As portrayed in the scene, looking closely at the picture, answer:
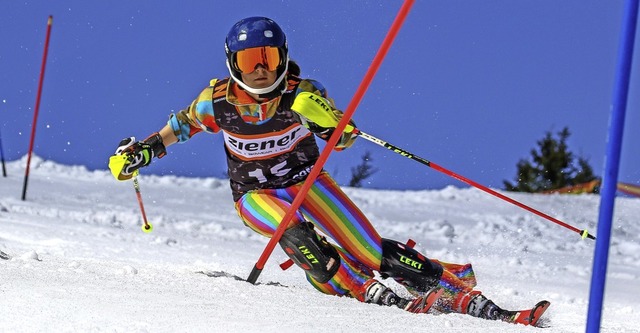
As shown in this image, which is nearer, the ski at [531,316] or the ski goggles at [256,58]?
the ski at [531,316]

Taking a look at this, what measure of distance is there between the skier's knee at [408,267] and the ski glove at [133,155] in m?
1.25

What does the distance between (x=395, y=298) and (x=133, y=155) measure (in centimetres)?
148

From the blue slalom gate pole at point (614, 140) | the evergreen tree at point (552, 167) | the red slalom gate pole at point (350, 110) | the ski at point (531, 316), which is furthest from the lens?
the evergreen tree at point (552, 167)

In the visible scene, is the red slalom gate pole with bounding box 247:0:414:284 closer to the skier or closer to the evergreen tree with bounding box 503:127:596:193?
the skier

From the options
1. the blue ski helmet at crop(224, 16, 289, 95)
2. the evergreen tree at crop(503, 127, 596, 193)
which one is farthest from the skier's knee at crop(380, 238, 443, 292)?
the evergreen tree at crop(503, 127, 596, 193)

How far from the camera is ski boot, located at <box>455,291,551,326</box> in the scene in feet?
12.7

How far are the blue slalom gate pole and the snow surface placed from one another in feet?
3.12

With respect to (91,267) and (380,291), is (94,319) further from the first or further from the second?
(380,291)

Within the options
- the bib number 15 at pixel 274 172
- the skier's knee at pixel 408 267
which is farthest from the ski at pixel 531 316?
the bib number 15 at pixel 274 172

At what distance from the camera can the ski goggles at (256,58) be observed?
4027 mm

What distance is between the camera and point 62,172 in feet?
44.9

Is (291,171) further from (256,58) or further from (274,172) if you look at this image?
(256,58)

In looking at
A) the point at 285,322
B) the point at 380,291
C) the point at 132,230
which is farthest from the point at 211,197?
the point at 285,322

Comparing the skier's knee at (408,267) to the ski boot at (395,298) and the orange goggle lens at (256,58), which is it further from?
the orange goggle lens at (256,58)
